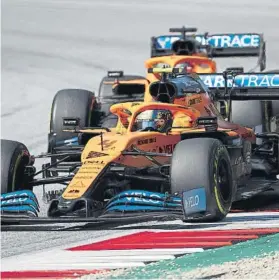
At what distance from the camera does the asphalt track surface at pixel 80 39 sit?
2091 cm

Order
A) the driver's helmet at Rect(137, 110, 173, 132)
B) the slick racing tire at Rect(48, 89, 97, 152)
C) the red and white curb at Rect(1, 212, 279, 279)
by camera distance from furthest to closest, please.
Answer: the slick racing tire at Rect(48, 89, 97, 152)
the driver's helmet at Rect(137, 110, 173, 132)
the red and white curb at Rect(1, 212, 279, 279)

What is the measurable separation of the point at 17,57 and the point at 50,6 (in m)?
7.37

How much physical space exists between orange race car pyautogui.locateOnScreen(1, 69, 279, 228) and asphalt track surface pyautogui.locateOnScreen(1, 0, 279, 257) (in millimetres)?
5410

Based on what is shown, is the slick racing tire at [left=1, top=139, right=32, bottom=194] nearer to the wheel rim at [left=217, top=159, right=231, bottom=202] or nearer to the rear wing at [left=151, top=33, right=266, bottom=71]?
the wheel rim at [left=217, top=159, right=231, bottom=202]

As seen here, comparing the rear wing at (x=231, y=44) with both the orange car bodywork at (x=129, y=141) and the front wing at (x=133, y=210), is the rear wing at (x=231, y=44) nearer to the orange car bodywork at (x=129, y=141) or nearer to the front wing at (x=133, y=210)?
the orange car bodywork at (x=129, y=141)

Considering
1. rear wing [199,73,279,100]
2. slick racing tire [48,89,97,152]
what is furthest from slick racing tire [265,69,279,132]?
slick racing tire [48,89,97,152]

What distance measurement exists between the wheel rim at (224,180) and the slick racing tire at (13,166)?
203 centimetres

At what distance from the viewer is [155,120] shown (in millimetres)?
12125

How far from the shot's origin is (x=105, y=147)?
11.5 m

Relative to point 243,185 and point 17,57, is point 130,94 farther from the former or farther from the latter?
point 17,57

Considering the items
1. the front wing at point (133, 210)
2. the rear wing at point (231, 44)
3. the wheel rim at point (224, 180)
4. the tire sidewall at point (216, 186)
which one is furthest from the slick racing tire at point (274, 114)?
the front wing at point (133, 210)

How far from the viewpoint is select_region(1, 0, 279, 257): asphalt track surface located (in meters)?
20.9

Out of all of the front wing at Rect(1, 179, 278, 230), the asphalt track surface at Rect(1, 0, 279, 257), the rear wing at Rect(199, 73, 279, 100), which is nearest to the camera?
the front wing at Rect(1, 179, 278, 230)

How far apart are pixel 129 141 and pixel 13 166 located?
1.19 m
